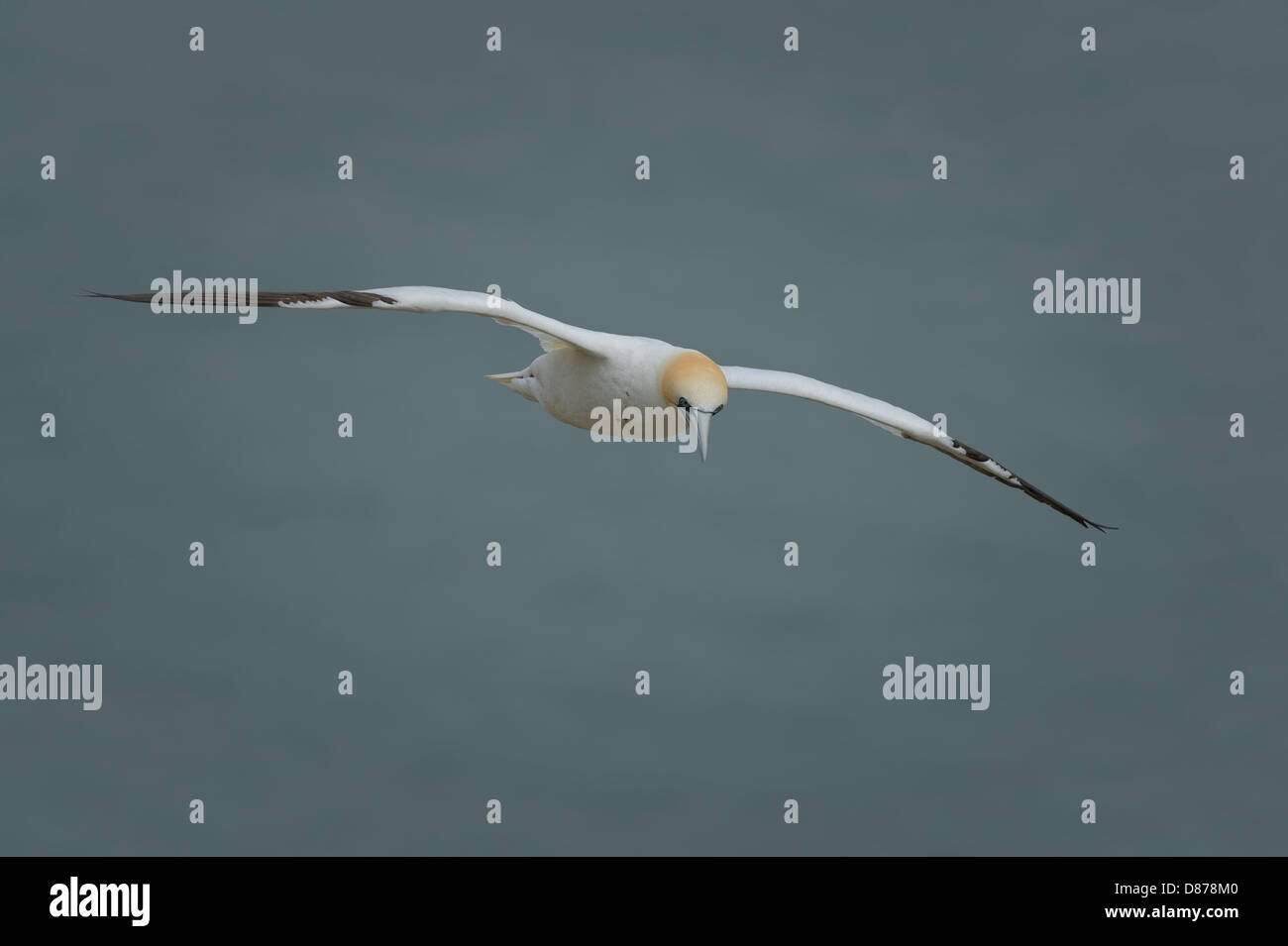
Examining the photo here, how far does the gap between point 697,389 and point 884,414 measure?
4.34m

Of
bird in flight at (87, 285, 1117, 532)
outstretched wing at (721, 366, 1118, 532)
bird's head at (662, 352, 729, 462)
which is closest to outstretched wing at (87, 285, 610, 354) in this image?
bird in flight at (87, 285, 1117, 532)

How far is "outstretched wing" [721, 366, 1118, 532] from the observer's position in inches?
944

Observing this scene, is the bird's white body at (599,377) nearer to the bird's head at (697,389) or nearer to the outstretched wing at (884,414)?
the bird's head at (697,389)

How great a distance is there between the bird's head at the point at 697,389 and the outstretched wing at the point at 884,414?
221 centimetres

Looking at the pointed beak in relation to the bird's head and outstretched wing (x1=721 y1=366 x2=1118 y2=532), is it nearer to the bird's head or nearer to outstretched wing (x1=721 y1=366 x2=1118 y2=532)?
the bird's head

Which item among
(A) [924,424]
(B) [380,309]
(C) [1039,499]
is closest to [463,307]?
(B) [380,309]

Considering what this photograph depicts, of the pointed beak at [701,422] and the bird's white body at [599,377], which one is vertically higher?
the bird's white body at [599,377]

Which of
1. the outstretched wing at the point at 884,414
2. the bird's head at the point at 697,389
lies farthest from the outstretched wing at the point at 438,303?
the outstretched wing at the point at 884,414

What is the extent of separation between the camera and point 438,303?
20828 millimetres

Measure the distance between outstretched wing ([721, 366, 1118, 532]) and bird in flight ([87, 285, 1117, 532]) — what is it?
1 centimetres

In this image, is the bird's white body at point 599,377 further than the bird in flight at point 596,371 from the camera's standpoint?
Yes

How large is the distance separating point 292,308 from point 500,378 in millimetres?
4514

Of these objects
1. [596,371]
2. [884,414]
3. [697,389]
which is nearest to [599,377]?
[596,371]

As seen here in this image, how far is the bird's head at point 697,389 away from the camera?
21.1 m
